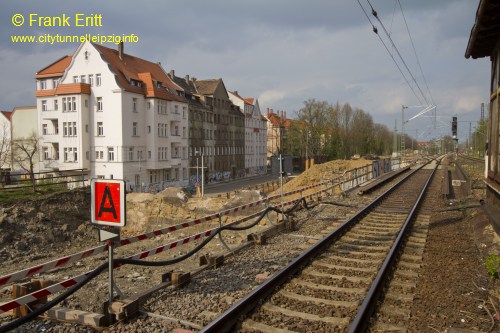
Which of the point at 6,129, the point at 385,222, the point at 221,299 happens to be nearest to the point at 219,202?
the point at 385,222

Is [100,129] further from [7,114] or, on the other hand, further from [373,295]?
[373,295]

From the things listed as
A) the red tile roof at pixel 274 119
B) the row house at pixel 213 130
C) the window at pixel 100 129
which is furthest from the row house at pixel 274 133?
the window at pixel 100 129

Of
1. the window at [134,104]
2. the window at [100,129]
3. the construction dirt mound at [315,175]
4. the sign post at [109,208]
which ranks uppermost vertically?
the window at [134,104]

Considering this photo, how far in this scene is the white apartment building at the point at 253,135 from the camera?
253 feet

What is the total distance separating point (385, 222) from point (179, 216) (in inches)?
618

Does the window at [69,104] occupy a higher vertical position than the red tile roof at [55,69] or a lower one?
lower

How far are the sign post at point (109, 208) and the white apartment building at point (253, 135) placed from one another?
7061cm

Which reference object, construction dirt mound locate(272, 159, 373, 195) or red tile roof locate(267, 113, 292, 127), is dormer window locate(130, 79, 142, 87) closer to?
construction dirt mound locate(272, 159, 373, 195)

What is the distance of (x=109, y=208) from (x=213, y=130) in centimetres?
5893

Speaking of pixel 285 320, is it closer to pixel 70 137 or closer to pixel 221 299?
pixel 221 299

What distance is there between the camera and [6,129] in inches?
2302

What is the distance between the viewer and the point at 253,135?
268ft

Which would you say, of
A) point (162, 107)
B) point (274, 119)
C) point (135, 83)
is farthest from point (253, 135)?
point (135, 83)

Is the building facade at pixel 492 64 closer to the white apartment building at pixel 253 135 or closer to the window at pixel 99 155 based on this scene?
the window at pixel 99 155
